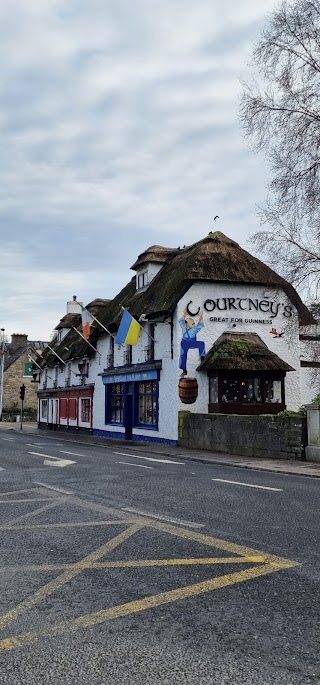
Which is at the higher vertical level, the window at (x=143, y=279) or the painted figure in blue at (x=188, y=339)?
the window at (x=143, y=279)

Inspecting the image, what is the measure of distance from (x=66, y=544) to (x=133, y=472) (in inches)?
279

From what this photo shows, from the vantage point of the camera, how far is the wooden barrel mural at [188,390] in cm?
2456

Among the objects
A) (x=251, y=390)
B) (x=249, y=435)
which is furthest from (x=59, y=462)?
(x=251, y=390)

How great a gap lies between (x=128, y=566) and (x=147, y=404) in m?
23.5

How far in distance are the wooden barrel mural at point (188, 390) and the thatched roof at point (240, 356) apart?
26.1 inches

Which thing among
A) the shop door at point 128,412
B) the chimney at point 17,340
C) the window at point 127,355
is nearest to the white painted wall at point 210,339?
the shop door at point 128,412

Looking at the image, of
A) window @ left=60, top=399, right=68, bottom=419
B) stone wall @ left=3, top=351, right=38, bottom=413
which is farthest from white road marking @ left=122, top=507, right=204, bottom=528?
stone wall @ left=3, top=351, right=38, bottom=413

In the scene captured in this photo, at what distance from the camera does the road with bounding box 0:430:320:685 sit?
3.47 meters

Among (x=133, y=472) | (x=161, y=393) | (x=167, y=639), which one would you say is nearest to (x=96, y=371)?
(x=161, y=393)

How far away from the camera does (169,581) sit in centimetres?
501

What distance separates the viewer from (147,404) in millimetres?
28953

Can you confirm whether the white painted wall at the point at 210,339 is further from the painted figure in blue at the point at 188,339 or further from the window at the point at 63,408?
the window at the point at 63,408

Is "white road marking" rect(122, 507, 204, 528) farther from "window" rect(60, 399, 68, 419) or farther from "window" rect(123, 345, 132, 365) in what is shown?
"window" rect(60, 399, 68, 419)

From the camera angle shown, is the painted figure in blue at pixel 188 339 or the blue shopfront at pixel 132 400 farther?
the blue shopfront at pixel 132 400
